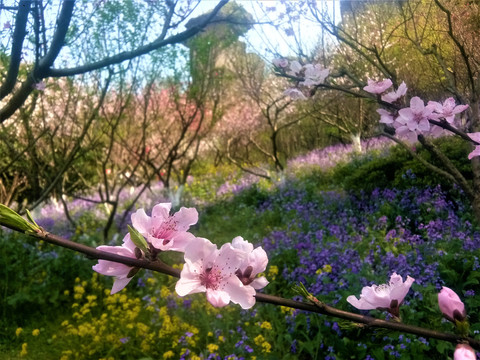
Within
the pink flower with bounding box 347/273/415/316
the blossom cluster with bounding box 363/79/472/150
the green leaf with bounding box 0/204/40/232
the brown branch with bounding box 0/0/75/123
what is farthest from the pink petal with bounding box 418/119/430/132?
the brown branch with bounding box 0/0/75/123

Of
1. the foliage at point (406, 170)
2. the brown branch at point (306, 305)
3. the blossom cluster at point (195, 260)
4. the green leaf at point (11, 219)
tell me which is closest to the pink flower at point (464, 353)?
the brown branch at point (306, 305)

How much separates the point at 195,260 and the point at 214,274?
2.2 inches

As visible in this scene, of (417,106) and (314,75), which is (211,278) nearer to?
(417,106)

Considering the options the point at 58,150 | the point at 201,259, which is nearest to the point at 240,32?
the point at 58,150

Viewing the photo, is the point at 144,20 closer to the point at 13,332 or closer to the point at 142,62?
the point at 142,62

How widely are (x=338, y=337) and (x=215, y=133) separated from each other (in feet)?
41.1

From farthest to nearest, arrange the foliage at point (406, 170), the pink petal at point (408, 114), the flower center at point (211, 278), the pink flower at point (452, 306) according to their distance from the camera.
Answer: the foliage at point (406, 170), the pink petal at point (408, 114), the flower center at point (211, 278), the pink flower at point (452, 306)

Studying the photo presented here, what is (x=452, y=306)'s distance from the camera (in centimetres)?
84

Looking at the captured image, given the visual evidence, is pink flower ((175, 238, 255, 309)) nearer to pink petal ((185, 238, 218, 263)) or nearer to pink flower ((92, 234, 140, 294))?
pink petal ((185, 238, 218, 263))

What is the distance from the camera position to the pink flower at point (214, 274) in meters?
0.90

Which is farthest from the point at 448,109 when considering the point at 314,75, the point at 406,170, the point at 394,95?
the point at 406,170

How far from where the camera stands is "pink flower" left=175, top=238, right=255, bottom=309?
0.90 m

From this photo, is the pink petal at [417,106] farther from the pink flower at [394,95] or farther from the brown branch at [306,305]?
the brown branch at [306,305]

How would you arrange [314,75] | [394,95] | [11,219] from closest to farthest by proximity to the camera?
1. [11,219]
2. [394,95]
3. [314,75]
